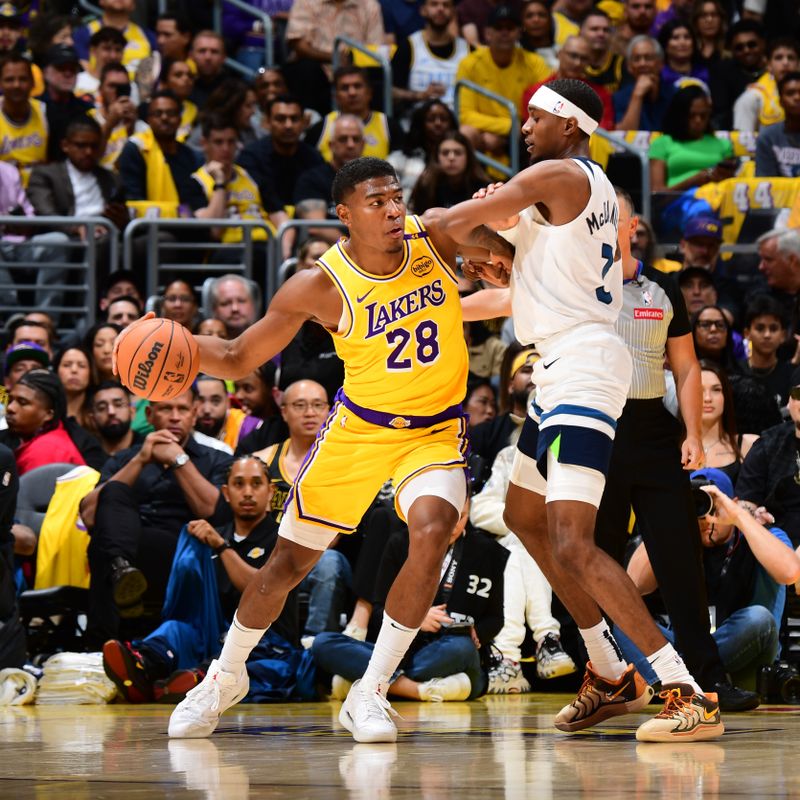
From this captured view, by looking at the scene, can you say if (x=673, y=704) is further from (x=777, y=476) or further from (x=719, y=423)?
(x=719, y=423)

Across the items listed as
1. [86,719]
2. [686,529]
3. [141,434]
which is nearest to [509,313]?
[686,529]

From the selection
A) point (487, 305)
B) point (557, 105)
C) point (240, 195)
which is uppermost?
point (240, 195)

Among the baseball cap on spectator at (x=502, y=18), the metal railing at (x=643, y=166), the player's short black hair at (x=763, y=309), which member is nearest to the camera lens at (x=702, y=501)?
the player's short black hair at (x=763, y=309)

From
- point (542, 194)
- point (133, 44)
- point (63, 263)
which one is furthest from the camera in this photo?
point (133, 44)

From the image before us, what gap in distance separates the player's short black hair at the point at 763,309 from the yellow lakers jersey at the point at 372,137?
161 inches

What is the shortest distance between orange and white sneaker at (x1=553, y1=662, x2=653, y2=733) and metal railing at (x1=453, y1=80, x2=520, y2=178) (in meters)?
7.88

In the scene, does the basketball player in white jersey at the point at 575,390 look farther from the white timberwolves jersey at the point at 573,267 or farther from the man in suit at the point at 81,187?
the man in suit at the point at 81,187

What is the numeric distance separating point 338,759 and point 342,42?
10.9m

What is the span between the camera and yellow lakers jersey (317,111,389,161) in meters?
13.1

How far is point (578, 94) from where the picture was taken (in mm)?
5430

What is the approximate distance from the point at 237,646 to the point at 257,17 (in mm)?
10929

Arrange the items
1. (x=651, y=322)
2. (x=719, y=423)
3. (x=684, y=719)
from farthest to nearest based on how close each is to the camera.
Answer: (x=719, y=423)
(x=651, y=322)
(x=684, y=719)

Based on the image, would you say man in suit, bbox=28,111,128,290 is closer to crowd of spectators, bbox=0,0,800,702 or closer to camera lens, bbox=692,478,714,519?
crowd of spectators, bbox=0,0,800,702

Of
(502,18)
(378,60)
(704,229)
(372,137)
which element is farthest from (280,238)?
(502,18)
